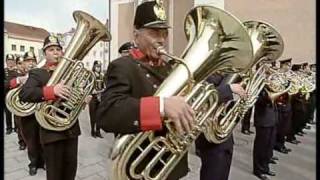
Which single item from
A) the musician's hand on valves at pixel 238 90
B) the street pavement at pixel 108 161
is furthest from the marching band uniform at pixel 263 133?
the musician's hand on valves at pixel 238 90

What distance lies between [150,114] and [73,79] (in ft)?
4.81

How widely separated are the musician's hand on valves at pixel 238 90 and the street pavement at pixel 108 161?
4.99 ft

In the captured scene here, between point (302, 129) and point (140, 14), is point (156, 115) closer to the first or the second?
point (140, 14)

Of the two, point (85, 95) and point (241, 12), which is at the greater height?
point (241, 12)

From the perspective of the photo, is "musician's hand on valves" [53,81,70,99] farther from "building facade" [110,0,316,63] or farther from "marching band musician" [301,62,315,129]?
"building facade" [110,0,316,63]

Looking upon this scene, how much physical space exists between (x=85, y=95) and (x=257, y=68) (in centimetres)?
126

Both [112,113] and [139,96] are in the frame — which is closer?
[112,113]

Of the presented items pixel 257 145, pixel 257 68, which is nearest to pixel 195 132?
pixel 257 68

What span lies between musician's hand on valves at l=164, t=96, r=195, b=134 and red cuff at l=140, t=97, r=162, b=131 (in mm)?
30

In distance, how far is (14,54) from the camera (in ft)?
16.4

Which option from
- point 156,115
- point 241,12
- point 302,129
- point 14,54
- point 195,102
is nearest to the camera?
point 156,115

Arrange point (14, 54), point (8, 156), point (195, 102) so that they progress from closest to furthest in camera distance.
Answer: point (195, 102) → point (8, 156) → point (14, 54)

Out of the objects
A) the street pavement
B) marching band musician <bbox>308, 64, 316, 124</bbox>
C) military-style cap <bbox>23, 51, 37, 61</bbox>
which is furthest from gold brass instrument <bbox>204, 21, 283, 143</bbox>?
military-style cap <bbox>23, 51, 37, 61</bbox>

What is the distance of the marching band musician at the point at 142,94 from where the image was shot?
Result: 1.19m
